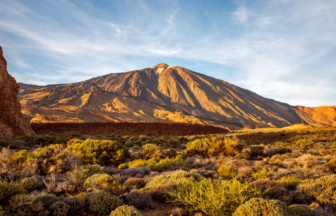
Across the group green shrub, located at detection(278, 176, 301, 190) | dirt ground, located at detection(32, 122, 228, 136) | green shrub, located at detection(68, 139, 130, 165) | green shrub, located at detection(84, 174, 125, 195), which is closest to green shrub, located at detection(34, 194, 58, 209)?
green shrub, located at detection(84, 174, 125, 195)

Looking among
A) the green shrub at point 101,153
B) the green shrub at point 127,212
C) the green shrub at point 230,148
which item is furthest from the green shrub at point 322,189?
the green shrub at point 101,153

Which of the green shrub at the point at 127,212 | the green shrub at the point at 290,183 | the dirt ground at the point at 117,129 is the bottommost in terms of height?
the dirt ground at the point at 117,129

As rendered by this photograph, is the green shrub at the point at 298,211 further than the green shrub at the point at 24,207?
Yes

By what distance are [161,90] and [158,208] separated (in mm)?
120482

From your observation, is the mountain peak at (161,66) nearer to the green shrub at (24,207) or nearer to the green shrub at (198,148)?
the green shrub at (198,148)

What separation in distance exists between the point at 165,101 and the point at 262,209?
10750cm

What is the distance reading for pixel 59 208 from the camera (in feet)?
10.6

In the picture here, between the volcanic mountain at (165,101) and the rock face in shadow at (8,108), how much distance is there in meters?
37.4

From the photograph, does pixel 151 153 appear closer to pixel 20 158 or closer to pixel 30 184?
pixel 20 158

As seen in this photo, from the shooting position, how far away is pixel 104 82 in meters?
134

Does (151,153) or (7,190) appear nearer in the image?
(7,190)

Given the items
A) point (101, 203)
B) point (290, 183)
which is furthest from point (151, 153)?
point (290, 183)

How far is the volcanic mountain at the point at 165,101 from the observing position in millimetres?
70000

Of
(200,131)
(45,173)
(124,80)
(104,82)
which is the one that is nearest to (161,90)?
(124,80)
